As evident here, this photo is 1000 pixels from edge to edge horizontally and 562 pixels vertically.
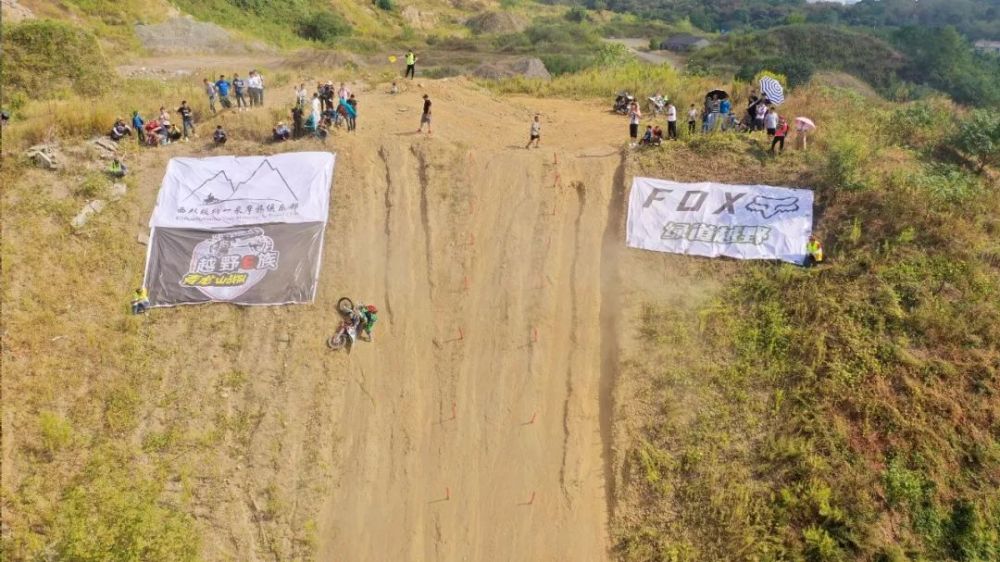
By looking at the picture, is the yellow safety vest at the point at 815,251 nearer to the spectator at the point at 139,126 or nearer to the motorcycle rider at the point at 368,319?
the motorcycle rider at the point at 368,319

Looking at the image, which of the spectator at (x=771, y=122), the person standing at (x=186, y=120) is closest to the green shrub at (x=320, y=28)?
the person standing at (x=186, y=120)

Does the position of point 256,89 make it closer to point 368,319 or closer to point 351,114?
point 351,114

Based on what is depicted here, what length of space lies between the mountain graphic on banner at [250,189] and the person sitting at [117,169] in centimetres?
237

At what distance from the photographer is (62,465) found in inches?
526

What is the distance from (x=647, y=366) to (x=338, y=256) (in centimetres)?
824

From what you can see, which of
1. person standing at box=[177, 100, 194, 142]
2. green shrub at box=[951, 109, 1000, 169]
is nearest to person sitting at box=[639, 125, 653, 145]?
green shrub at box=[951, 109, 1000, 169]

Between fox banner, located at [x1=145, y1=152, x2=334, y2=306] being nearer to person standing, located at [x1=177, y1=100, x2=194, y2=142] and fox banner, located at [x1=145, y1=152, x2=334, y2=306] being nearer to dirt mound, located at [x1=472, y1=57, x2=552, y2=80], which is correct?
person standing, located at [x1=177, y1=100, x2=194, y2=142]

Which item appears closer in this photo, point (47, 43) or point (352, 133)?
point (352, 133)

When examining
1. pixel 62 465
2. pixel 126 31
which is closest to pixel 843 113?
pixel 62 465

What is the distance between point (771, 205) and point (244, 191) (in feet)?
45.9

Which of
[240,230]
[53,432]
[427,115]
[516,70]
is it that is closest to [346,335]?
[240,230]

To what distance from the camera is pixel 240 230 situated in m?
16.8

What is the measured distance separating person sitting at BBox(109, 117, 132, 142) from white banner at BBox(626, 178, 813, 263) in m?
15.3

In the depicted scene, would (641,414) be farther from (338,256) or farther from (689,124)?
(689,124)
